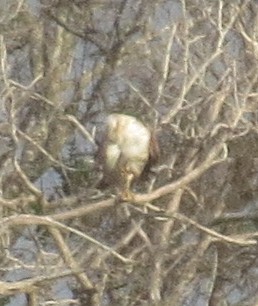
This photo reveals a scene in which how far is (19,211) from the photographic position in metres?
5.78

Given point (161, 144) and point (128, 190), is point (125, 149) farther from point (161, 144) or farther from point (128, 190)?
point (161, 144)

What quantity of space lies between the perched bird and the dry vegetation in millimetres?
119

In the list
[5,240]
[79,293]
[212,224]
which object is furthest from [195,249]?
[5,240]

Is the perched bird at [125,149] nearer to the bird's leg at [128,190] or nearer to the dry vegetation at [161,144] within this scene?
the bird's leg at [128,190]

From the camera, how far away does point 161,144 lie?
6316 millimetres

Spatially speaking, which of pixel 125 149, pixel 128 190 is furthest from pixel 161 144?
pixel 128 190

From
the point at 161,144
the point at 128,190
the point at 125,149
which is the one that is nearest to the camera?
the point at 128,190

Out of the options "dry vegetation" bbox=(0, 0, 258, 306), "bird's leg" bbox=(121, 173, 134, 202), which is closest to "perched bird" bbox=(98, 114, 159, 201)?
"bird's leg" bbox=(121, 173, 134, 202)

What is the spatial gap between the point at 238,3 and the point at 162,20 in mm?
903

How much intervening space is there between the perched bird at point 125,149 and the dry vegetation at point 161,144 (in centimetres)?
12

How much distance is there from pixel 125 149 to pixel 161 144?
41.5 inches

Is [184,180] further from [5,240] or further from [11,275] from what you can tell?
[11,275]

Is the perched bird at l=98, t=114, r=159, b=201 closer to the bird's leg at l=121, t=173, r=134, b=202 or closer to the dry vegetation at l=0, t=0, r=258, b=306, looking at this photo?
the bird's leg at l=121, t=173, r=134, b=202

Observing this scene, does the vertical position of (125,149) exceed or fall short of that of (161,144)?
it exceeds it
